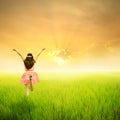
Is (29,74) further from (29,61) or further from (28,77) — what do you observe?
(29,61)

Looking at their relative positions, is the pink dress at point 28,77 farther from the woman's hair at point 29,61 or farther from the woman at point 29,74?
the woman's hair at point 29,61

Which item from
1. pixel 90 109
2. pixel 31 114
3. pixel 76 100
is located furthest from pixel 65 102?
pixel 31 114

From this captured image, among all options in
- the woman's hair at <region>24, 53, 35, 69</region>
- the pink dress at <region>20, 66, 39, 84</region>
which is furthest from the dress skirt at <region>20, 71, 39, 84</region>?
the woman's hair at <region>24, 53, 35, 69</region>

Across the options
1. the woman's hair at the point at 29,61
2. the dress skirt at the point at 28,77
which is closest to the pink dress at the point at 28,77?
the dress skirt at the point at 28,77

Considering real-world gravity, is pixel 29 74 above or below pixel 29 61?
below

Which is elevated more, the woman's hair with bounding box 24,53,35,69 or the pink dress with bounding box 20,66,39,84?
the woman's hair with bounding box 24,53,35,69

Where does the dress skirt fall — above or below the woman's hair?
below

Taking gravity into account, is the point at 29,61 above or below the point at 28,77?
above

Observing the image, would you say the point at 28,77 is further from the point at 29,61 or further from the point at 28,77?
the point at 29,61

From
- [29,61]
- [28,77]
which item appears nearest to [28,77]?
[28,77]

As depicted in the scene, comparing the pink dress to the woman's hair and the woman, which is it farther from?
the woman's hair

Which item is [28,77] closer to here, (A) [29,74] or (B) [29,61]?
(A) [29,74]

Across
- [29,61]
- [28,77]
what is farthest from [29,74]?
[29,61]

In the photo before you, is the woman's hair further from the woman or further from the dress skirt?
the dress skirt
